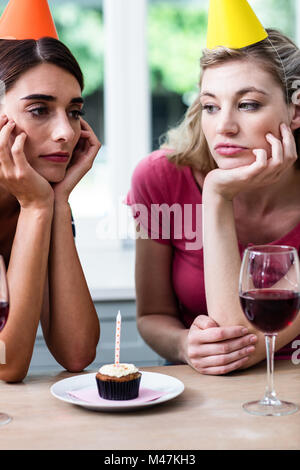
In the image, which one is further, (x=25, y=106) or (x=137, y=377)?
(x=25, y=106)

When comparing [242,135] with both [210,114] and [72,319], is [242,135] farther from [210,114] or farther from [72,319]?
[72,319]

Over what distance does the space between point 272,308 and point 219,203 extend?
1.55 ft

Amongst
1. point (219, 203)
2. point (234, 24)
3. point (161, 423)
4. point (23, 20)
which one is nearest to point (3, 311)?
point (161, 423)

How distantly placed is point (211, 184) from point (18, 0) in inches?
24.2

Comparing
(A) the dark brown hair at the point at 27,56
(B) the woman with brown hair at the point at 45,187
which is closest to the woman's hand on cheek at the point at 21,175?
(B) the woman with brown hair at the point at 45,187

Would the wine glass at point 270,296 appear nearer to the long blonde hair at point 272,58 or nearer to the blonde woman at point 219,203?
the blonde woman at point 219,203

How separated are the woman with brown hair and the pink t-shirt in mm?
293

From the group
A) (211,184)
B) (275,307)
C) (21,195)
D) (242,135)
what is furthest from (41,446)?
(242,135)

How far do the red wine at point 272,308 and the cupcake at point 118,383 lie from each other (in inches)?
8.6

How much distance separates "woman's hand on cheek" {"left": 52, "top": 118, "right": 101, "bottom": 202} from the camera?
1481 millimetres

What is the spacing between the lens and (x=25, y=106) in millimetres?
1414

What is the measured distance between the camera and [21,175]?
1359mm

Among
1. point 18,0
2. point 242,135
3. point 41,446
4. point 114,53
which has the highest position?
point 114,53

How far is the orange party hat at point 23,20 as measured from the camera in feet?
4.84
